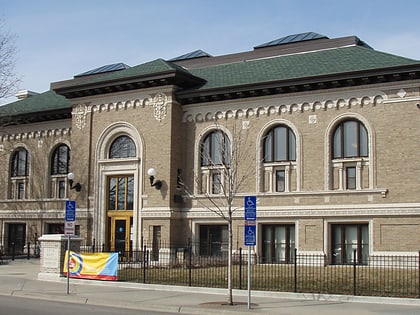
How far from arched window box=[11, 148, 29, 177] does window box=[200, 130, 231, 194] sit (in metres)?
13.8

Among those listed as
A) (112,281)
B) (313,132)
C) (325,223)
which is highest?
(313,132)

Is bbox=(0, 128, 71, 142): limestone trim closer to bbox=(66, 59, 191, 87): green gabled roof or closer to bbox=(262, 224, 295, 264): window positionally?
bbox=(66, 59, 191, 87): green gabled roof

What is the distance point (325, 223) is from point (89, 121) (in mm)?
14622

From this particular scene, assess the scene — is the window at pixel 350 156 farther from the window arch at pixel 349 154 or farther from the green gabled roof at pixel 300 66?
the green gabled roof at pixel 300 66

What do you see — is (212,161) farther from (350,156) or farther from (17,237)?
(17,237)

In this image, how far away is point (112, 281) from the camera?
23.6 metres

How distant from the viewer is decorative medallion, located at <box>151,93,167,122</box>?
33.0m

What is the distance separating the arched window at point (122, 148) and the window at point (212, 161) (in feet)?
13.3

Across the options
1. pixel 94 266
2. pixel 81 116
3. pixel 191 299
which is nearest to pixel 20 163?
pixel 81 116

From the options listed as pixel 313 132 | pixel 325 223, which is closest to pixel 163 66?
pixel 313 132

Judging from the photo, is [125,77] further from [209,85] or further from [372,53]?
[372,53]

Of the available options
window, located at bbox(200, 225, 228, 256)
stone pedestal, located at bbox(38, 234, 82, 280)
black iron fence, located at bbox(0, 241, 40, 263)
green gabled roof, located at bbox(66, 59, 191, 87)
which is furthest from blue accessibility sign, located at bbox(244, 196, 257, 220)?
black iron fence, located at bbox(0, 241, 40, 263)

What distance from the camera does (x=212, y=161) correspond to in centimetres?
3244

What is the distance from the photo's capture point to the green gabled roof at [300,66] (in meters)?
29.5
